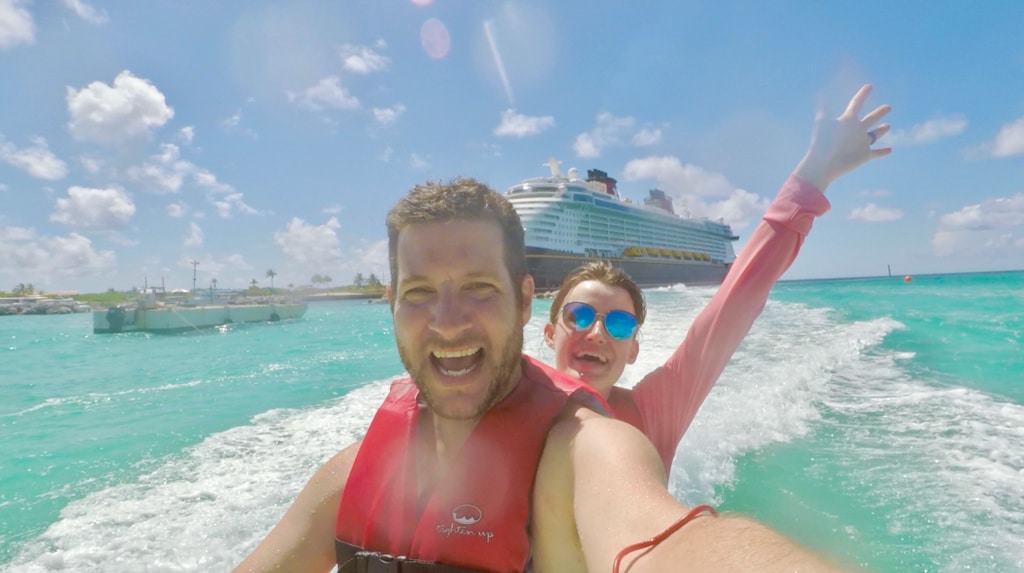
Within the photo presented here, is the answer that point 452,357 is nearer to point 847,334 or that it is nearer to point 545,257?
point 847,334

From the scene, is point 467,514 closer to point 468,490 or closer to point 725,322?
point 468,490

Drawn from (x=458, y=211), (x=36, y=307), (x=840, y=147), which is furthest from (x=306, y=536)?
(x=36, y=307)

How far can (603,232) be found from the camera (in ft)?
171

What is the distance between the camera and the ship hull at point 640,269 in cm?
4422

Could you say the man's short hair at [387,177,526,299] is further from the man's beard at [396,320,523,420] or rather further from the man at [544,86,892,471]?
the man at [544,86,892,471]

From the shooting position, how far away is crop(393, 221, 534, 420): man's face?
1.42m

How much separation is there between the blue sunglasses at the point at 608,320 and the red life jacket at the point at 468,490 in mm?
821

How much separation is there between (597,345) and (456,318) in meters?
1.11

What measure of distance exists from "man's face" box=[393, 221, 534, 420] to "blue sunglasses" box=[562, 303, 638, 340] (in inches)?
37.8

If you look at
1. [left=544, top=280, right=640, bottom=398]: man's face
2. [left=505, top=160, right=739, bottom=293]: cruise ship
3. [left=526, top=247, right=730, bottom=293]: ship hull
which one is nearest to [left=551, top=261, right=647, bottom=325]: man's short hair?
[left=544, top=280, right=640, bottom=398]: man's face

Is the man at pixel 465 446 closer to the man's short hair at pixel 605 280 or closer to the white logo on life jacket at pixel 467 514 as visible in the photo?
the white logo on life jacket at pixel 467 514

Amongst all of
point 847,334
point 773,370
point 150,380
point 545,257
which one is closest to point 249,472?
point 773,370

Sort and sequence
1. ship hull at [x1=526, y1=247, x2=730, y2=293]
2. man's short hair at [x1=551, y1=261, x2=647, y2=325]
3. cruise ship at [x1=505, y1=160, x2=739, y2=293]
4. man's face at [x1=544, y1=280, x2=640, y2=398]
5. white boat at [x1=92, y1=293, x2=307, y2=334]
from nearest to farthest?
man's face at [x1=544, y1=280, x2=640, y2=398]
man's short hair at [x1=551, y1=261, x2=647, y2=325]
white boat at [x1=92, y1=293, x2=307, y2=334]
ship hull at [x1=526, y1=247, x2=730, y2=293]
cruise ship at [x1=505, y1=160, x2=739, y2=293]

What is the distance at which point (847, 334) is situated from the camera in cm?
1243
